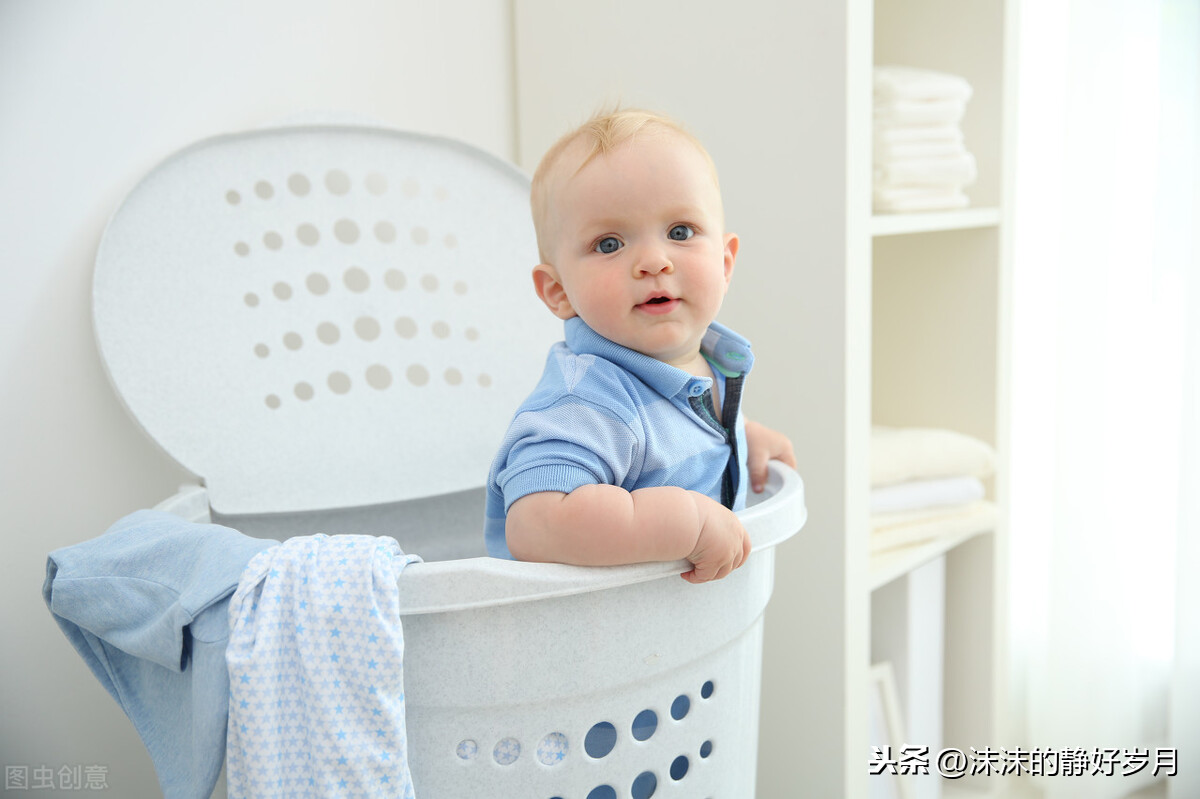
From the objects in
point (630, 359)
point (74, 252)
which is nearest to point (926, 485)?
point (630, 359)

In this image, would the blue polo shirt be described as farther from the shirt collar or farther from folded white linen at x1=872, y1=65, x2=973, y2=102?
folded white linen at x1=872, y1=65, x2=973, y2=102

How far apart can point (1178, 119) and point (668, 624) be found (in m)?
0.96

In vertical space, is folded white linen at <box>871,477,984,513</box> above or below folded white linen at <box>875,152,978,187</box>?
below

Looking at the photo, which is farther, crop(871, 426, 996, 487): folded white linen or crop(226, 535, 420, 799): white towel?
crop(871, 426, 996, 487): folded white linen

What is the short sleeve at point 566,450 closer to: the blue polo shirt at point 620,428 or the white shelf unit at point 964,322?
the blue polo shirt at point 620,428

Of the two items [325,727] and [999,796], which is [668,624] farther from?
[999,796]

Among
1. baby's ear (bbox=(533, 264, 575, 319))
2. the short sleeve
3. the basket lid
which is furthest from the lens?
the basket lid

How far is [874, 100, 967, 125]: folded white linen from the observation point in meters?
1.07

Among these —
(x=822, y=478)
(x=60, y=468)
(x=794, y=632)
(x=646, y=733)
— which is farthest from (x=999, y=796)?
(x=60, y=468)

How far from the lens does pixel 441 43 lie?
3.72ft

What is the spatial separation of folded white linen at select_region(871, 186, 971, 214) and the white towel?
74 centimetres

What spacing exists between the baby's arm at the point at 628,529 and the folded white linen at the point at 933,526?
51 centimetres

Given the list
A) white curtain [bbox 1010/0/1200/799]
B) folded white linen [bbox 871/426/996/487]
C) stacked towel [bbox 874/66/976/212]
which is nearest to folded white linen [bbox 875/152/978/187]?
stacked towel [bbox 874/66/976/212]

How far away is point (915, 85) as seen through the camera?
1068 millimetres
